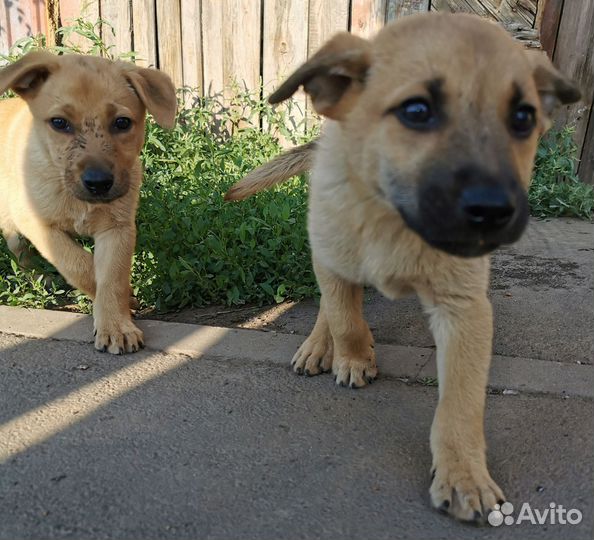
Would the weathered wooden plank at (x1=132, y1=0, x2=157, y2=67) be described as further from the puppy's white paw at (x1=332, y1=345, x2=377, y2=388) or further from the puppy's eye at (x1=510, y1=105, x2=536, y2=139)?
the puppy's eye at (x1=510, y1=105, x2=536, y2=139)

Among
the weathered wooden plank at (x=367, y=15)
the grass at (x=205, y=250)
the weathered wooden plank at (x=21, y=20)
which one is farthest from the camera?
the weathered wooden plank at (x=21, y=20)

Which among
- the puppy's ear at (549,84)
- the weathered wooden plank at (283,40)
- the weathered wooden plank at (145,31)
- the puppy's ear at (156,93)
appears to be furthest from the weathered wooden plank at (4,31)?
the puppy's ear at (549,84)

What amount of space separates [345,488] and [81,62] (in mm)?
2831

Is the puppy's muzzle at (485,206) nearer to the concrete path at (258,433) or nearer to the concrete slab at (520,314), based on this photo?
the concrete path at (258,433)

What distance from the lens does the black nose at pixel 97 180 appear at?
3426 mm

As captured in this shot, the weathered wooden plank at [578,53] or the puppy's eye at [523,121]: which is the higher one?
the puppy's eye at [523,121]

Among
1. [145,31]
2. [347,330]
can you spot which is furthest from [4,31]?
[347,330]

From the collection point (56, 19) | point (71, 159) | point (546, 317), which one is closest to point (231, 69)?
point (56, 19)

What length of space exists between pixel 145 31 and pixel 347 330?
189 inches

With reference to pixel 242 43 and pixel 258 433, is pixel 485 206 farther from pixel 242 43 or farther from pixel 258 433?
pixel 242 43

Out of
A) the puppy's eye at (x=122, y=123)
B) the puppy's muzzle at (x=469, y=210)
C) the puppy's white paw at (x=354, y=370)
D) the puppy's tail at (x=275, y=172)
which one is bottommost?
the puppy's white paw at (x=354, y=370)

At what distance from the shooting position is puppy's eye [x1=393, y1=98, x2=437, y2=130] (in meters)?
2.15

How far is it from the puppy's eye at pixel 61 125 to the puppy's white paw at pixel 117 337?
3.56ft

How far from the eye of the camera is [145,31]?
662cm
